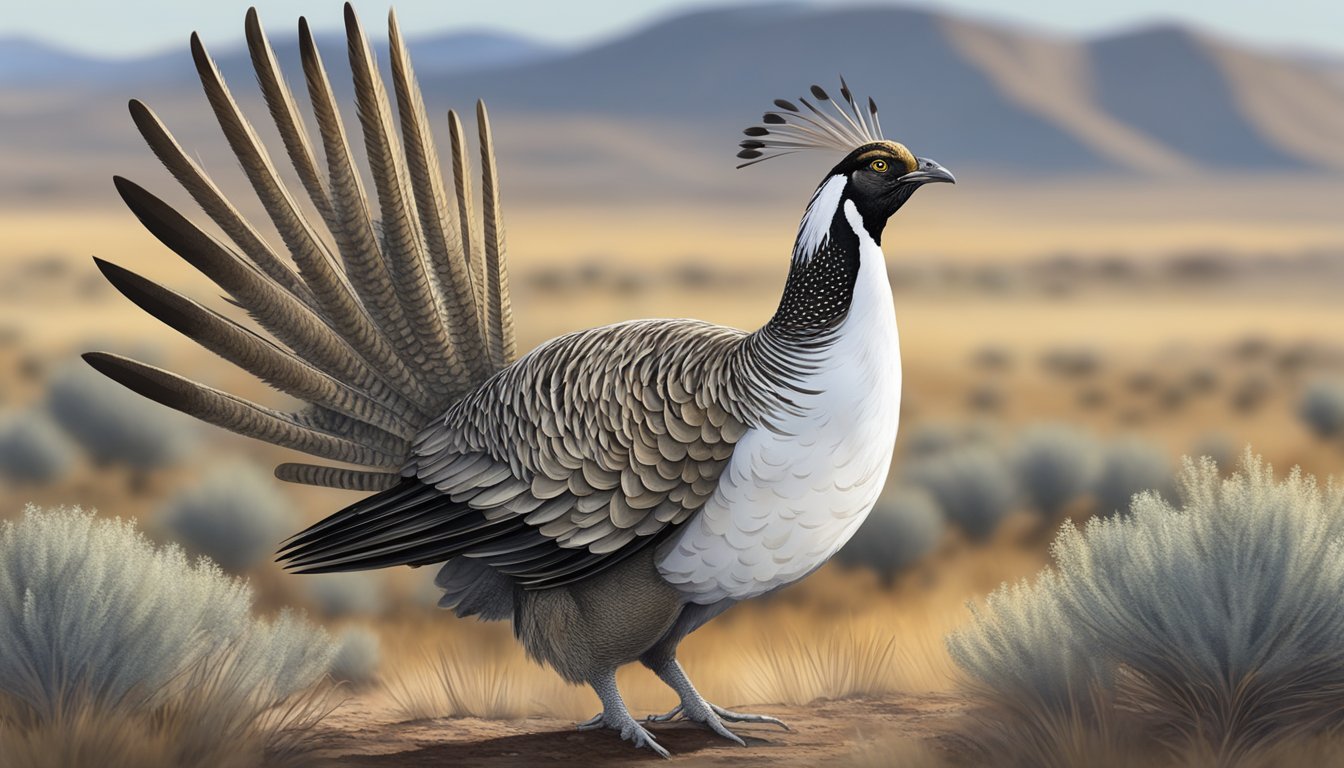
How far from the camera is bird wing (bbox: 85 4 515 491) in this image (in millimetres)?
4742

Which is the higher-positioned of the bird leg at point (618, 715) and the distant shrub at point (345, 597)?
the distant shrub at point (345, 597)

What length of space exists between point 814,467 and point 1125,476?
7.93 m

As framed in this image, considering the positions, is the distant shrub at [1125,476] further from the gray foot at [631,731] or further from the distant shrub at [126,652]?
the distant shrub at [126,652]

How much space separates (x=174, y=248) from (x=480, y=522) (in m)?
1.34

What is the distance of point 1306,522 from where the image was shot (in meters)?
4.69

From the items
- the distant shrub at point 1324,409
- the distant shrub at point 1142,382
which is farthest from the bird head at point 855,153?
the distant shrub at point 1142,382

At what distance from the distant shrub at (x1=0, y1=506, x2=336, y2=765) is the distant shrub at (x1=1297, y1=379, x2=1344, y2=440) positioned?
1317 centimetres

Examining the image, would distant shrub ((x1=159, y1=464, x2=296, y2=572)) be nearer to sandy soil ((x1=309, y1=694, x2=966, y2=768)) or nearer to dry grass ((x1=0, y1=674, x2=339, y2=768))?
sandy soil ((x1=309, y1=694, x2=966, y2=768))

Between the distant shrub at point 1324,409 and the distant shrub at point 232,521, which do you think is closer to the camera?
the distant shrub at point 232,521

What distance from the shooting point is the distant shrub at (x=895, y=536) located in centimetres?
939

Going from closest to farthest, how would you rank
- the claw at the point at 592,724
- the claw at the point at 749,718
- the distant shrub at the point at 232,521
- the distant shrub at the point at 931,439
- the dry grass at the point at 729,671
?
the claw at the point at 592,724 < the claw at the point at 749,718 < the dry grass at the point at 729,671 < the distant shrub at the point at 232,521 < the distant shrub at the point at 931,439

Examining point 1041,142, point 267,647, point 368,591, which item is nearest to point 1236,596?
point 267,647

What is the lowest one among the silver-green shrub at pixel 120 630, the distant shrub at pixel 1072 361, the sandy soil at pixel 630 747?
the sandy soil at pixel 630 747

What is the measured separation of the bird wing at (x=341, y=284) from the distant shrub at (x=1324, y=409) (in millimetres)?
12617
